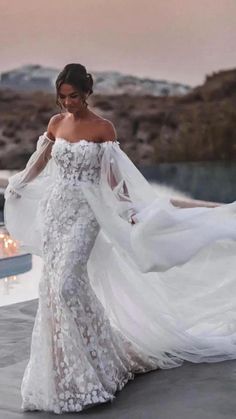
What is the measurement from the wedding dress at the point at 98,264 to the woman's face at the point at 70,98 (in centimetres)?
15

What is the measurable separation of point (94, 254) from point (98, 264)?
57 millimetres

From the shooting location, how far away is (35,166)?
4.16 meters

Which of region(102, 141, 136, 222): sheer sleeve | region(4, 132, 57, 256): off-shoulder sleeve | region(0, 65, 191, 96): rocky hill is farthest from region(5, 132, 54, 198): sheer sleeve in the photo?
region(0, 65, 191, 96): rocky hill

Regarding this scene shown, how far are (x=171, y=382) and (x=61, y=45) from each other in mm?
6279

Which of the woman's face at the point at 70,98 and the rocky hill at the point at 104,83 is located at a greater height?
the woman's face at the point at 70,98

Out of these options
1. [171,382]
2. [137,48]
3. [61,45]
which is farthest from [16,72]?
[171,382]

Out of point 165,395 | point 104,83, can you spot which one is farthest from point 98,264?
point 104,83

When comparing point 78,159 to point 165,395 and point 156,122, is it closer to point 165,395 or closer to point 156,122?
point 165,395

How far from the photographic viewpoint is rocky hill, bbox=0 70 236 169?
887 centimetres

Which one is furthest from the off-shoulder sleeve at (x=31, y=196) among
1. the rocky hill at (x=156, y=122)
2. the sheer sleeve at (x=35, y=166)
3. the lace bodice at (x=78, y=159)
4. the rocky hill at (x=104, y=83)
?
the rocky hill at (x=104, y=83)

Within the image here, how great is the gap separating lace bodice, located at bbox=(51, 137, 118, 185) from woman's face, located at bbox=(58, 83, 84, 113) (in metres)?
0.16

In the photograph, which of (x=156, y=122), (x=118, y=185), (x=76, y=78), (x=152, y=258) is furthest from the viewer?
(x=156, y=122)

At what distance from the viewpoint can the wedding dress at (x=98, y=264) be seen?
364 cm

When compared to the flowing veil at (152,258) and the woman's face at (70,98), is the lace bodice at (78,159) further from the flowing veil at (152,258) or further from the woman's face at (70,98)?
the woman's face at (70,98)
